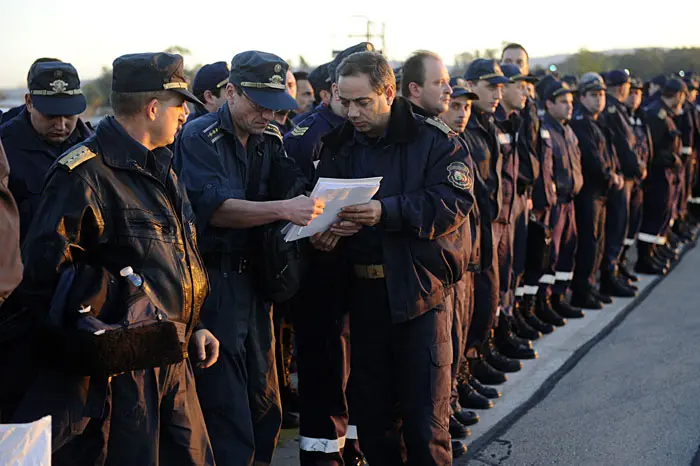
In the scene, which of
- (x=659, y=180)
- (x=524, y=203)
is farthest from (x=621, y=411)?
(x=659, y=180)

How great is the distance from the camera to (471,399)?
640 cm

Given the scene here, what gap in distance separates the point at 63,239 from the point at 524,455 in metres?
3.40

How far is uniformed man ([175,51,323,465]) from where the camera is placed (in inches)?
164

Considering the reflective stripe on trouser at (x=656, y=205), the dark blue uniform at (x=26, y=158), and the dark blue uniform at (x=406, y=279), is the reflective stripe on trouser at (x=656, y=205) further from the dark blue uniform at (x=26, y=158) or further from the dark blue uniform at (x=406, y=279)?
the dark blue uniform at (x=26, y=158)

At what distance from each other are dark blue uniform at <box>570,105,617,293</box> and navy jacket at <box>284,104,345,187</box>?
186 inches

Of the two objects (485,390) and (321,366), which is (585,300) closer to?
(485,390)

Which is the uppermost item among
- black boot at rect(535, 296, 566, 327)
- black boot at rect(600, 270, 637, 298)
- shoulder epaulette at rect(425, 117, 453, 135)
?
shoulder epaulette at rect(425, 117, 453, 135)

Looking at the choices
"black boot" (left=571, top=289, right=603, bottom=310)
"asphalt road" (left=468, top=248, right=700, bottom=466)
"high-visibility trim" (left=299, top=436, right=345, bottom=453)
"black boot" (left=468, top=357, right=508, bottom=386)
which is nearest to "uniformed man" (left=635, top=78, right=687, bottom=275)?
"black boot" (left=571, top=289, right=603, bottom=310)

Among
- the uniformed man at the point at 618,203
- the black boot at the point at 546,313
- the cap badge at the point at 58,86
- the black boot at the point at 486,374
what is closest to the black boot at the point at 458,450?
the black boot at the point at 486,374

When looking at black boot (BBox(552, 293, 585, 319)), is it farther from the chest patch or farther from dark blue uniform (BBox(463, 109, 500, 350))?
the chest patch

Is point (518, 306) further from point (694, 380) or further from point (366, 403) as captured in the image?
point (366, 403)

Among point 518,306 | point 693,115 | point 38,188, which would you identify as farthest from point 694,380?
point 693,115

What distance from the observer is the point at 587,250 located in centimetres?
968

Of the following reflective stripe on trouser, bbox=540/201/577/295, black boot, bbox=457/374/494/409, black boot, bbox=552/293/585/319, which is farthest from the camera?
black boot, bbox=552/293/585/319
